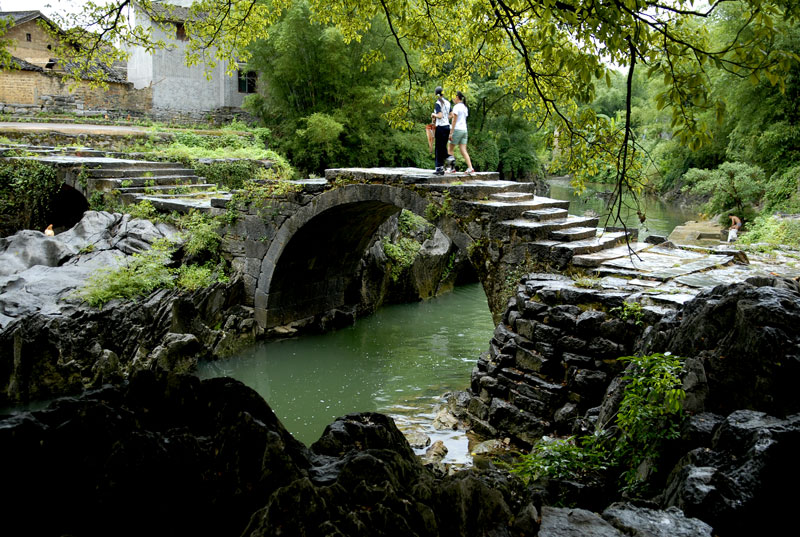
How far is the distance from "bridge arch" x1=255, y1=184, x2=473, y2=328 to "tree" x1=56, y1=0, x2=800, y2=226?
2.91m

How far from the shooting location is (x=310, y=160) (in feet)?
67.6

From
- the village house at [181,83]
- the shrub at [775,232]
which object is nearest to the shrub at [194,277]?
the shrub at [775,232]

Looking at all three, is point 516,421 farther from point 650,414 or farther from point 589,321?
point 650,414

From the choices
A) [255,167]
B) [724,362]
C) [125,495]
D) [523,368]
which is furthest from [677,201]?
[125,495]

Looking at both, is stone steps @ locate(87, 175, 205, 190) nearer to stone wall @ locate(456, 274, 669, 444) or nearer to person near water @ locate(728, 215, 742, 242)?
stone wall @ locate(456, 274, 669, 444)

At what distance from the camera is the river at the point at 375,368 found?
8.47 m

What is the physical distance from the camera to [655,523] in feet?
7.72

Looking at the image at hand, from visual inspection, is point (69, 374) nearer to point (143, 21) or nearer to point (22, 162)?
point (22, 162)

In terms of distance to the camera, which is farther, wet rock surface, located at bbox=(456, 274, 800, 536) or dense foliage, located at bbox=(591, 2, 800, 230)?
dense foliage, located at bbox=(591, 2, 800, 230)

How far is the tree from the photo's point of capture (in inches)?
136

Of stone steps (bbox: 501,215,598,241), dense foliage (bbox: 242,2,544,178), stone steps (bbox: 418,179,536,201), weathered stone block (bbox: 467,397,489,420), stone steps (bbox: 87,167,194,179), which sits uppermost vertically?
dense foliage (bbox: 242,2,544,178)

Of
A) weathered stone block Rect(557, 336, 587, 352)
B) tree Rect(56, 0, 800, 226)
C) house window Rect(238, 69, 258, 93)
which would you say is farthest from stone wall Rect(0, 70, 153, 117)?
weathered stone block Rect(557, 336, 587, 352)

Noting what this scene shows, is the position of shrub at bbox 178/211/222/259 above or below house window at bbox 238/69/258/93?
below

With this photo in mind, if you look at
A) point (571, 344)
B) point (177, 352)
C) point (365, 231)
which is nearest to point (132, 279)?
point (177, 352)
